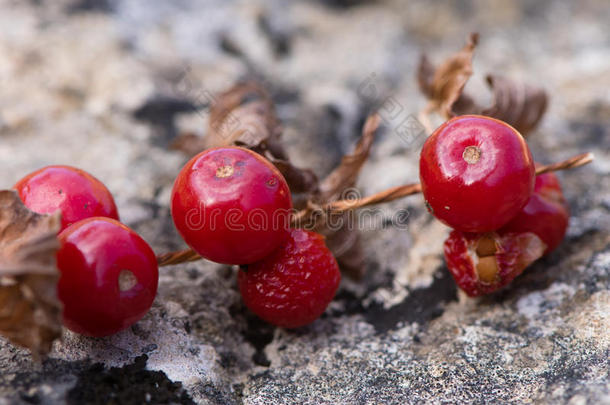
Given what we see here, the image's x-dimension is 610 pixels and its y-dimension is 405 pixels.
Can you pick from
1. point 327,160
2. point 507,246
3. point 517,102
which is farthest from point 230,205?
point 517,102

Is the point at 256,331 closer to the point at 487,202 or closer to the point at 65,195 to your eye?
the point at 65,195

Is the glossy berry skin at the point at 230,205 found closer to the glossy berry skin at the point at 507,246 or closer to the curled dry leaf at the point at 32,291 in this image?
the curled dry leaf at the point at 32,291

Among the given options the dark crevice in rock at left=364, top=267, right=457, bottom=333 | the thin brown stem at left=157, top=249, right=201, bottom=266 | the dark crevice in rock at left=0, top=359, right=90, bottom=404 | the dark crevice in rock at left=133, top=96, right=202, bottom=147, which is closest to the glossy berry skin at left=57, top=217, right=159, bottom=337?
the dark crevice in rock at left=0, top=359, right=90, bottom=404

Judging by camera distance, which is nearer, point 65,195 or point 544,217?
point 65,195

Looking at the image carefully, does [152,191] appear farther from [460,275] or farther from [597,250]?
[597,250]

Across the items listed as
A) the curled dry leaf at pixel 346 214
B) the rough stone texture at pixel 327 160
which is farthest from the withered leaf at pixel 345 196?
the rough stone texture at pixel 327 160

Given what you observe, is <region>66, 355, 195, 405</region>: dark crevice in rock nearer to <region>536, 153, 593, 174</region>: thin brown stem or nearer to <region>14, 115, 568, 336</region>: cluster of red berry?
<region>14, 115, 568, 336</region>: cluster of red berry

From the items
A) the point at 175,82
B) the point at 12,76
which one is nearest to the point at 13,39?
the point at 12,76
